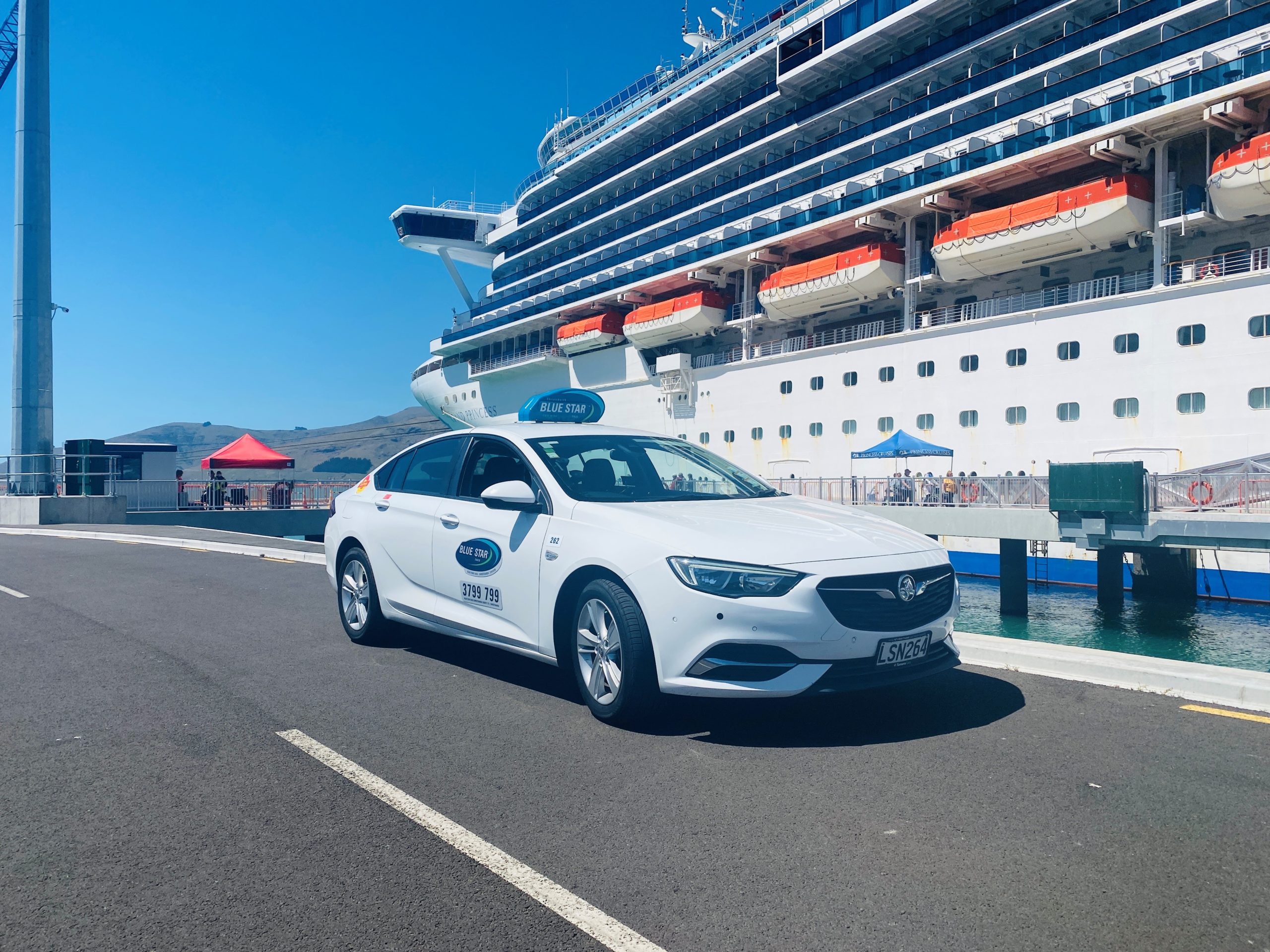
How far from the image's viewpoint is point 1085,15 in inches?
966

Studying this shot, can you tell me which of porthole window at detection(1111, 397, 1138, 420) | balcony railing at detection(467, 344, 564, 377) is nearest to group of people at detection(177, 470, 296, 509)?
balcony railing at detection(467, 344, 564, 377)

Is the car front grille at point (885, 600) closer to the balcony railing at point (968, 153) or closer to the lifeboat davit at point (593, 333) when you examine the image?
the balcony railing at point (968, 153)

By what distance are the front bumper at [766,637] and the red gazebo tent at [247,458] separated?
92.0 ft

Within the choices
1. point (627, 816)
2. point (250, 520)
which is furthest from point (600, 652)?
point (250, 520)

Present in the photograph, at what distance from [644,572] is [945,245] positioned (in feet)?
72.7

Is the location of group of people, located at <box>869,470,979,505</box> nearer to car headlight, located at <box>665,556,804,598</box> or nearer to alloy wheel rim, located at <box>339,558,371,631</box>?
alloy wheel rim, located at <box>339,558,371,631</box>

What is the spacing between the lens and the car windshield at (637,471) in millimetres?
4977

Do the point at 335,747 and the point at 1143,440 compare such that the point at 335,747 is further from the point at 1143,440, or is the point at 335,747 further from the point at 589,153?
the point at 589,153

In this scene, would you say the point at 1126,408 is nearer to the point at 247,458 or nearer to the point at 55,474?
the point at 55,474

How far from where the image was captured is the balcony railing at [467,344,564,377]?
128ft

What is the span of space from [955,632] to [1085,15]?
25975 mm

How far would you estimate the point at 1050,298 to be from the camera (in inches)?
867

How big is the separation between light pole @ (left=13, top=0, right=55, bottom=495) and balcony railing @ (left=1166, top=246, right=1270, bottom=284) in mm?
27757

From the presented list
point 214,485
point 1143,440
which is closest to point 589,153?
point 214,485
